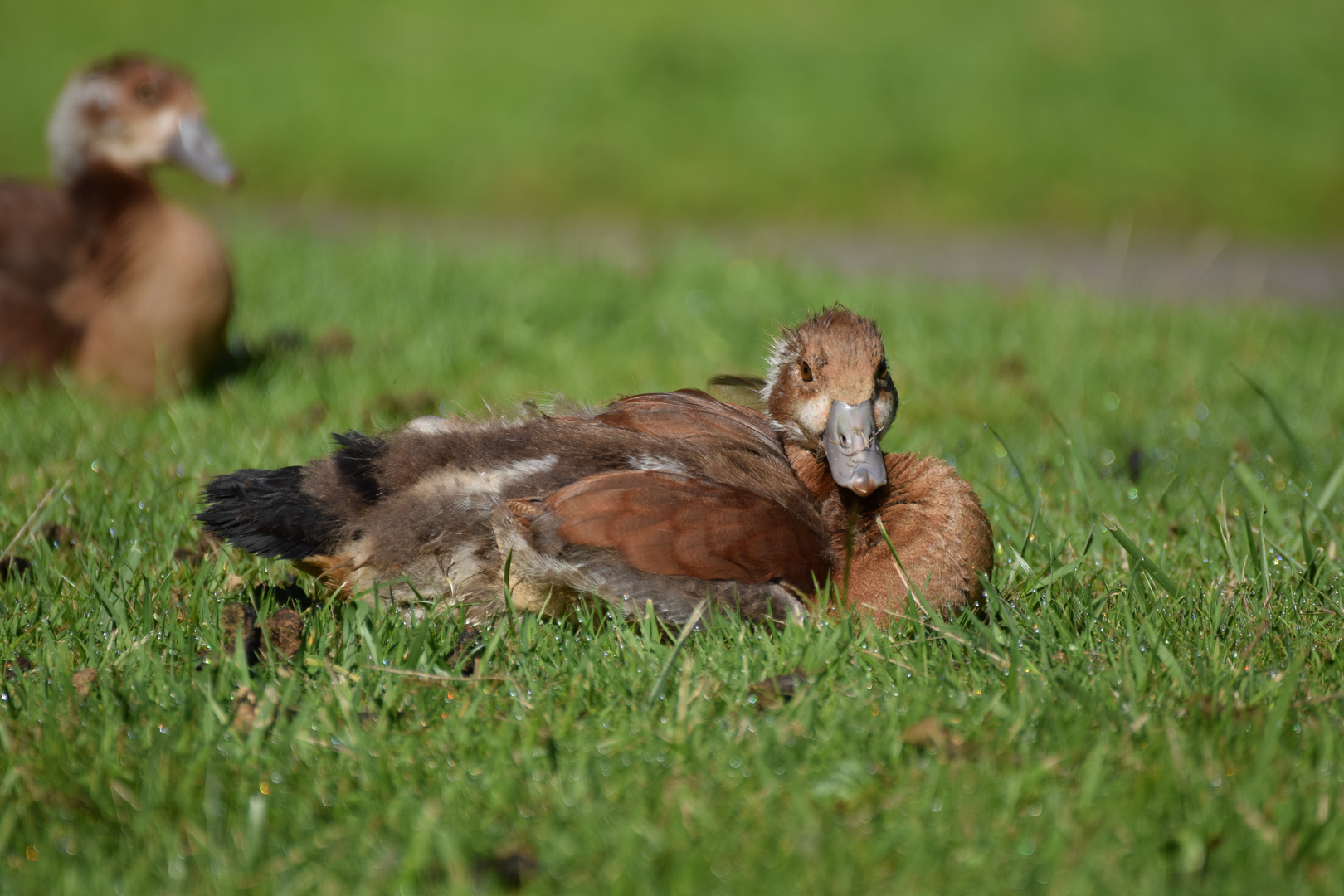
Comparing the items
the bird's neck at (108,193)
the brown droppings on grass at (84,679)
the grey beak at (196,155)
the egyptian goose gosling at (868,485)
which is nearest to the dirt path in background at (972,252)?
the grey beak at (196,155)

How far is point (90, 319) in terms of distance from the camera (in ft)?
16.3

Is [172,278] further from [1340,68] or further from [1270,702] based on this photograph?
[1340,68]

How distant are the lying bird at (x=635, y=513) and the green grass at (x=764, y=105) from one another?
7.79 metres

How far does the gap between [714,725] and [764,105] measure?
440 inches

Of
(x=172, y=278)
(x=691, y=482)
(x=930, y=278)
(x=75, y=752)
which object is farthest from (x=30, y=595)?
(x=930, y=278)

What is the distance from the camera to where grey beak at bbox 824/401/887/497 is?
2896mm

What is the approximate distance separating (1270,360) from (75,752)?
17.1ft

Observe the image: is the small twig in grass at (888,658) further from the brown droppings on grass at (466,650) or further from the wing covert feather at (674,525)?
the brown droppings on grass at (466,650)

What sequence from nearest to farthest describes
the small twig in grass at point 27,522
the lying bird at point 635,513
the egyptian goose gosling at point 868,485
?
the lying bird at point 635,513
the egyptian goose gosling at point 868,485
the small twig in grass at point 27,522

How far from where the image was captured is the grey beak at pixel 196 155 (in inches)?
200

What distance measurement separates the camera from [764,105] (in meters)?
12.6

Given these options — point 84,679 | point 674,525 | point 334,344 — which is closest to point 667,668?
point 674,525

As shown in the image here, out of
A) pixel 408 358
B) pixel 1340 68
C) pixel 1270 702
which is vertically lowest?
pixel 408 358

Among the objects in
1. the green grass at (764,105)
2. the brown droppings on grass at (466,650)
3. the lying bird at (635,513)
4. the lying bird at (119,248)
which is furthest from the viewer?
the green grass at (764,105)
